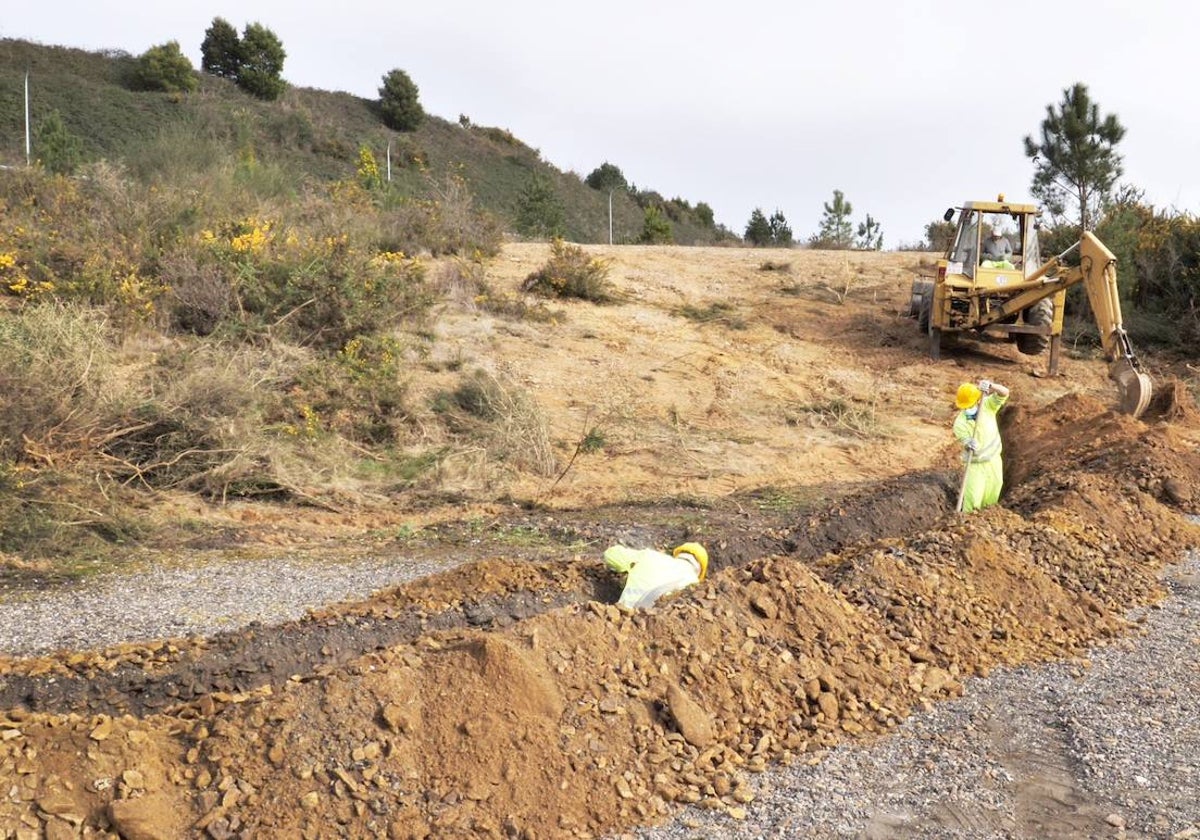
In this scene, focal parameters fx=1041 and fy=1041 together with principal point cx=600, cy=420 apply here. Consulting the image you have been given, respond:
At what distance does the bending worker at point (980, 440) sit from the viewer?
7969mm

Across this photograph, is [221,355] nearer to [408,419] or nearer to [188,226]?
[408,419]

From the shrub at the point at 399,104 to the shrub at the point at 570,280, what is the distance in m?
35.1

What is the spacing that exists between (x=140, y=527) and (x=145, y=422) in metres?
1.53

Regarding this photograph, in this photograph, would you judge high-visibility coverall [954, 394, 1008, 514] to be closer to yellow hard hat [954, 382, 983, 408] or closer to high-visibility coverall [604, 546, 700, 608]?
yellow hard hat [954, 382, 983, 408]

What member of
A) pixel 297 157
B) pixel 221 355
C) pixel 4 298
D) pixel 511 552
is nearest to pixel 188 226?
pixel 4 298

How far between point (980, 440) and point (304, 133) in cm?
3694

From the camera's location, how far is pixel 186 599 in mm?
6434

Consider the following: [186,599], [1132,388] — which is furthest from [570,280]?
[186,599]

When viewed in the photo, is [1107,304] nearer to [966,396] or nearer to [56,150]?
[966,396]

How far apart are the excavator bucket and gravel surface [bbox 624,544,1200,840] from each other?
6.50 m

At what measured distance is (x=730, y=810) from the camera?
3.89m

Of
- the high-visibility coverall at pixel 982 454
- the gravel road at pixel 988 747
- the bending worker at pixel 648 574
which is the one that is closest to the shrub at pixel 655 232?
the high-visibility coverall at pixel 982 454

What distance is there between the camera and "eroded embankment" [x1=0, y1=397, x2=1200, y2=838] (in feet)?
11.8

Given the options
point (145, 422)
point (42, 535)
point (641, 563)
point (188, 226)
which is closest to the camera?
point (641, 563)
